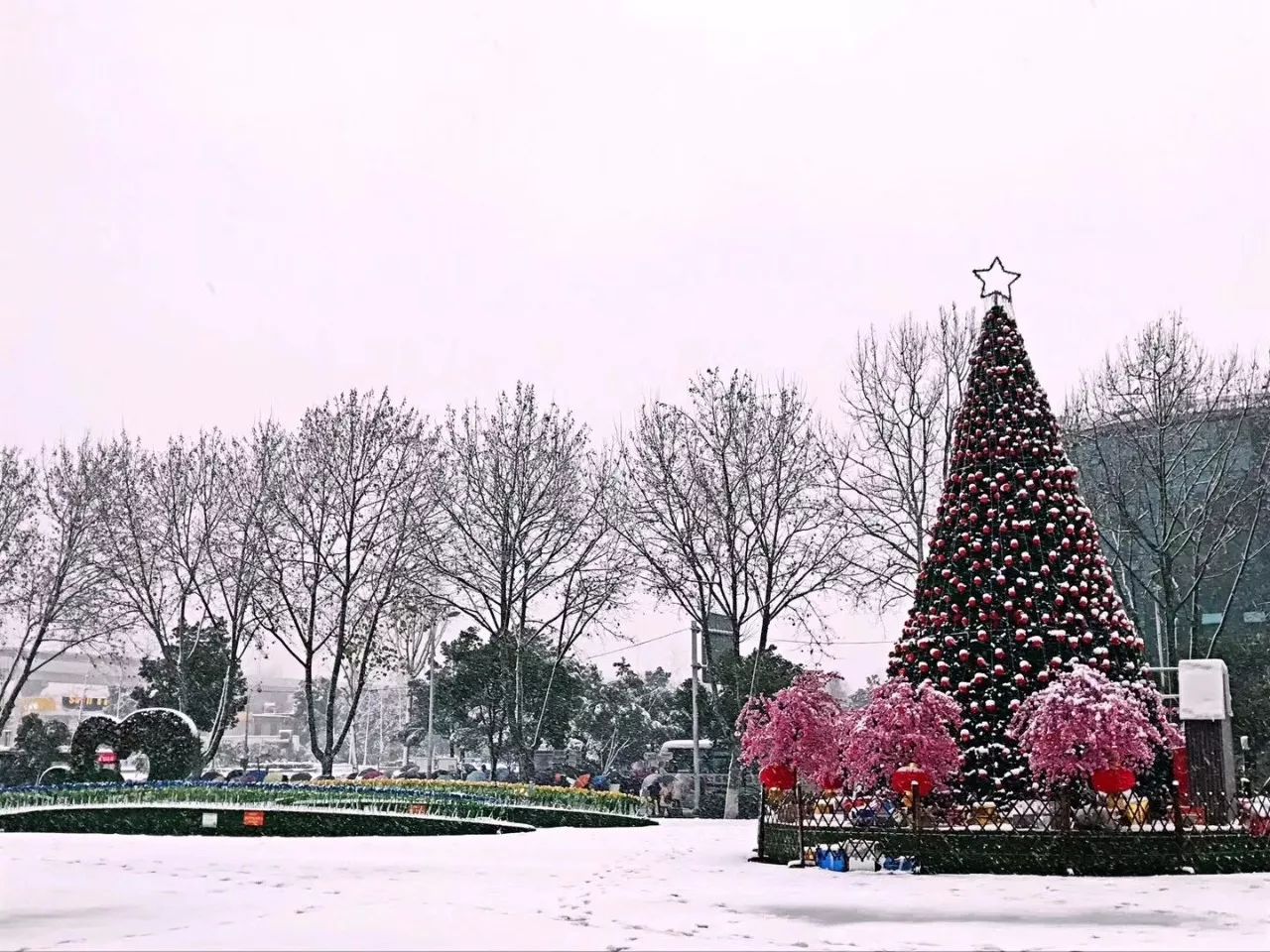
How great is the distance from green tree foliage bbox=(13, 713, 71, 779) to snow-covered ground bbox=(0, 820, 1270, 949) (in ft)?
90.6

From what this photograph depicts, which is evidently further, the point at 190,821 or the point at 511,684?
the point at 511,684

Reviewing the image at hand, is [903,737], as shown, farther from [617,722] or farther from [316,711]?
[316,711]

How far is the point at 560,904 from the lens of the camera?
11977mm

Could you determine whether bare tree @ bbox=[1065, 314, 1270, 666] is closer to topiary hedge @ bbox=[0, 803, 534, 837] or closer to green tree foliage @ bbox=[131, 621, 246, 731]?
topiary hedge @ bbox=[0, 803, 534, 837]

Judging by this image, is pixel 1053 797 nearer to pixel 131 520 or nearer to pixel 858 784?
pixel 858 784

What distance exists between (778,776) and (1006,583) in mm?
5073

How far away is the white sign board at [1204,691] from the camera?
781 inches

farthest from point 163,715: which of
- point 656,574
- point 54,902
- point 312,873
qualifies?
point 54,902

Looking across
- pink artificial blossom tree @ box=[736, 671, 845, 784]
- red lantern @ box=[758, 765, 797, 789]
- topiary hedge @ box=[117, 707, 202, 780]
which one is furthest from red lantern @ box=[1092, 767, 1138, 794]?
topiary hedge @ box=[117, 707, 202, 780]

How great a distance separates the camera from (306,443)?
33844 millimetres

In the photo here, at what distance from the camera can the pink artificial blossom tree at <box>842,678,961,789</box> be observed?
16.0m

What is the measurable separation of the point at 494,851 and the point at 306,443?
18.5 metres

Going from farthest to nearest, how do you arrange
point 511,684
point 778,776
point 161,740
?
point 511,684 → point 161,740 → point 778,776

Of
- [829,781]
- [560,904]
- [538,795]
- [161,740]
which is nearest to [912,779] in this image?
[829,781]
